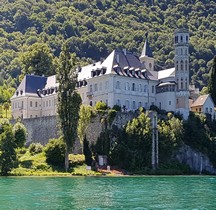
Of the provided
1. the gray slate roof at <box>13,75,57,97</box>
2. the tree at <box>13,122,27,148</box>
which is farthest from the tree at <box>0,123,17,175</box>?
the gray slate roof at <box>13,75,57,97</box>

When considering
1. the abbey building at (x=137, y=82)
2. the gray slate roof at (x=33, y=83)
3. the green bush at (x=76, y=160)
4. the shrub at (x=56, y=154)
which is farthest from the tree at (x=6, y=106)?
the shrub at (x=56, y=154)

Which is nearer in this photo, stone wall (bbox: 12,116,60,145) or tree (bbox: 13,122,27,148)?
tree (bbox: 13,122,27,148)

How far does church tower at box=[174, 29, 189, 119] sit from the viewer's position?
87.9 m

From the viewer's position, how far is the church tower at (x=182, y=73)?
288 feet

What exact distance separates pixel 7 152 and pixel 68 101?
10.1 m

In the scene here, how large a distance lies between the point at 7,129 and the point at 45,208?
37089 millimetres

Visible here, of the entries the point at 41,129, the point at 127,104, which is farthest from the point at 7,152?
the point at 127,104

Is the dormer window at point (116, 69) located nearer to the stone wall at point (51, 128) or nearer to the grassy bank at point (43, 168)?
the stone wall at point (51, 128)

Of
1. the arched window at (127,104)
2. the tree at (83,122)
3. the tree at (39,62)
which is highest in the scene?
the tree at (39,62)

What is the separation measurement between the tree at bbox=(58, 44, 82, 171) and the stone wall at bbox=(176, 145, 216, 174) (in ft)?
54.4

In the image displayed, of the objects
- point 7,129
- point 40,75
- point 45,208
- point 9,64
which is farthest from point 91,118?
point 9,64

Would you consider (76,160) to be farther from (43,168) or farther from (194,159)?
(194,159)

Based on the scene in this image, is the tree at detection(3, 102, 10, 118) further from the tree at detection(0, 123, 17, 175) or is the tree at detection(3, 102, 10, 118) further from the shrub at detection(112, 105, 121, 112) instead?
the tree at detection(0, 123, 17, 175)

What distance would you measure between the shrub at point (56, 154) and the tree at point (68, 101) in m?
1.70
